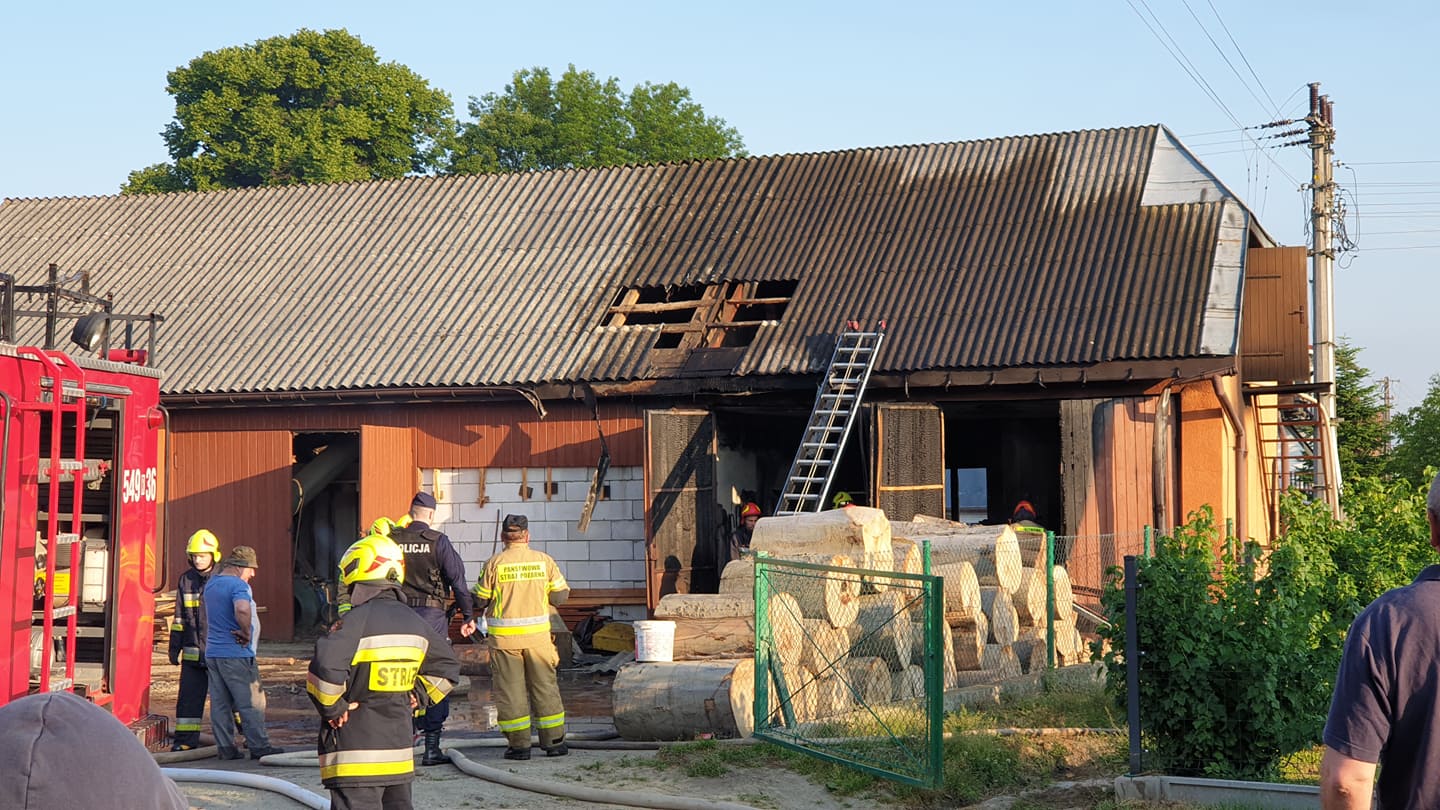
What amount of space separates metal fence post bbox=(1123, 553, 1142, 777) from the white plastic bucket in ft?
13.3

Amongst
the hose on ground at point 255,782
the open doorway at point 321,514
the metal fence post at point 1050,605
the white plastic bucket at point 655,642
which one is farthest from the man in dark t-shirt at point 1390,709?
the open doorway at point 321,514

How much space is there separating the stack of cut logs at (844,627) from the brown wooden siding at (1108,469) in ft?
5.97

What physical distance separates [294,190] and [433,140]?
22702mm

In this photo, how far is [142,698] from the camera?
10078 millimetres

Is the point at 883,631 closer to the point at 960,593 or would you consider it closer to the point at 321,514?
the point at 960,593

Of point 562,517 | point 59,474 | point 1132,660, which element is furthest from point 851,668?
point 562,517

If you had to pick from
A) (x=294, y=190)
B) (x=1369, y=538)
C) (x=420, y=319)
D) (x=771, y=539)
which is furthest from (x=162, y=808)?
(x=294, y=190)

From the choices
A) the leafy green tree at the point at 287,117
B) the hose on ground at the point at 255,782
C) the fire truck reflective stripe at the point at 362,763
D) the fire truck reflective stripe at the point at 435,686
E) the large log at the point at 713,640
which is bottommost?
the hose on ground at the point at 255,782

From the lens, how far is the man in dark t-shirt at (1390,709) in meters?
3.68

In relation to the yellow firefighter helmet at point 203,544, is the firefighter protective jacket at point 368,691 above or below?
below

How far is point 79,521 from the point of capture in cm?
859

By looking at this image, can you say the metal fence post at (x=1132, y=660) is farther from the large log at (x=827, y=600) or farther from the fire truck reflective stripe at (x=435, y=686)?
the fire truck reflective stripe at (x=435, y=686)

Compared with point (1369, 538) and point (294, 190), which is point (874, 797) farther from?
point (294, 190)

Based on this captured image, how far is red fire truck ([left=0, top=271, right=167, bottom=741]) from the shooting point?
8.17 metres
